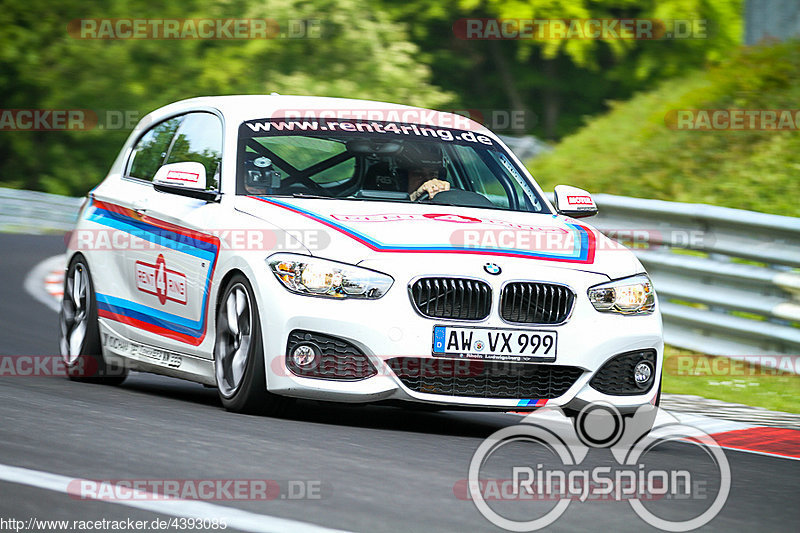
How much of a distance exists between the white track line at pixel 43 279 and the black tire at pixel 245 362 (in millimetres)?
6681

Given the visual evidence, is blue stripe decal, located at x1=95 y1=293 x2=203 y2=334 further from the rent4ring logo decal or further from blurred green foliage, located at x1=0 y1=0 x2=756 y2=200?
blurred green foliage, located at x1=0 y1=0 x2=756 y2=200

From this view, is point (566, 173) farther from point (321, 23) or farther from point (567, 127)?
point (567, 127)

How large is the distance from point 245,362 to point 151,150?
2625 mm

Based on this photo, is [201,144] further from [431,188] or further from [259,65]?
[259,65]

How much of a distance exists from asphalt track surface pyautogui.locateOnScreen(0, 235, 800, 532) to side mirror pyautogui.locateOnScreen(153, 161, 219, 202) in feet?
3.61

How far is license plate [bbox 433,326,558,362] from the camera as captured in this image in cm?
692

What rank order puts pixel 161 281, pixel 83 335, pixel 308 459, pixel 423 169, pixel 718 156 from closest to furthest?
1. pixel 308 459
2. pixel 161 281
3. pixel 423 169
4. pixel 83 335
5. pixel 718 156

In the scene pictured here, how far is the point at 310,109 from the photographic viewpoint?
860 cm

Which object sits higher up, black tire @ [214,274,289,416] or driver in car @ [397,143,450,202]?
driver in car @ [397,143,450,202]

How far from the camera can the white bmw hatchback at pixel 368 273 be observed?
6953mm

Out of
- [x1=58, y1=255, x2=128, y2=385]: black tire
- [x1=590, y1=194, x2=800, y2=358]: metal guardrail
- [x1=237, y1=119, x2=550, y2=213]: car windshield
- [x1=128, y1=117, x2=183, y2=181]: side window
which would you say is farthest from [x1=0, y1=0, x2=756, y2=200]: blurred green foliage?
[x1=237, y1=119, x2=550, y2=213]: car windshield

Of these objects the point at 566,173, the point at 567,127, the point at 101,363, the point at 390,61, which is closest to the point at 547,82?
the point at 567,127

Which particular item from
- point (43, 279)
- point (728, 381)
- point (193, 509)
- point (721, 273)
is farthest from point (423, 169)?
point (43, 279)

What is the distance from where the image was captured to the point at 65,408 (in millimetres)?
7195
